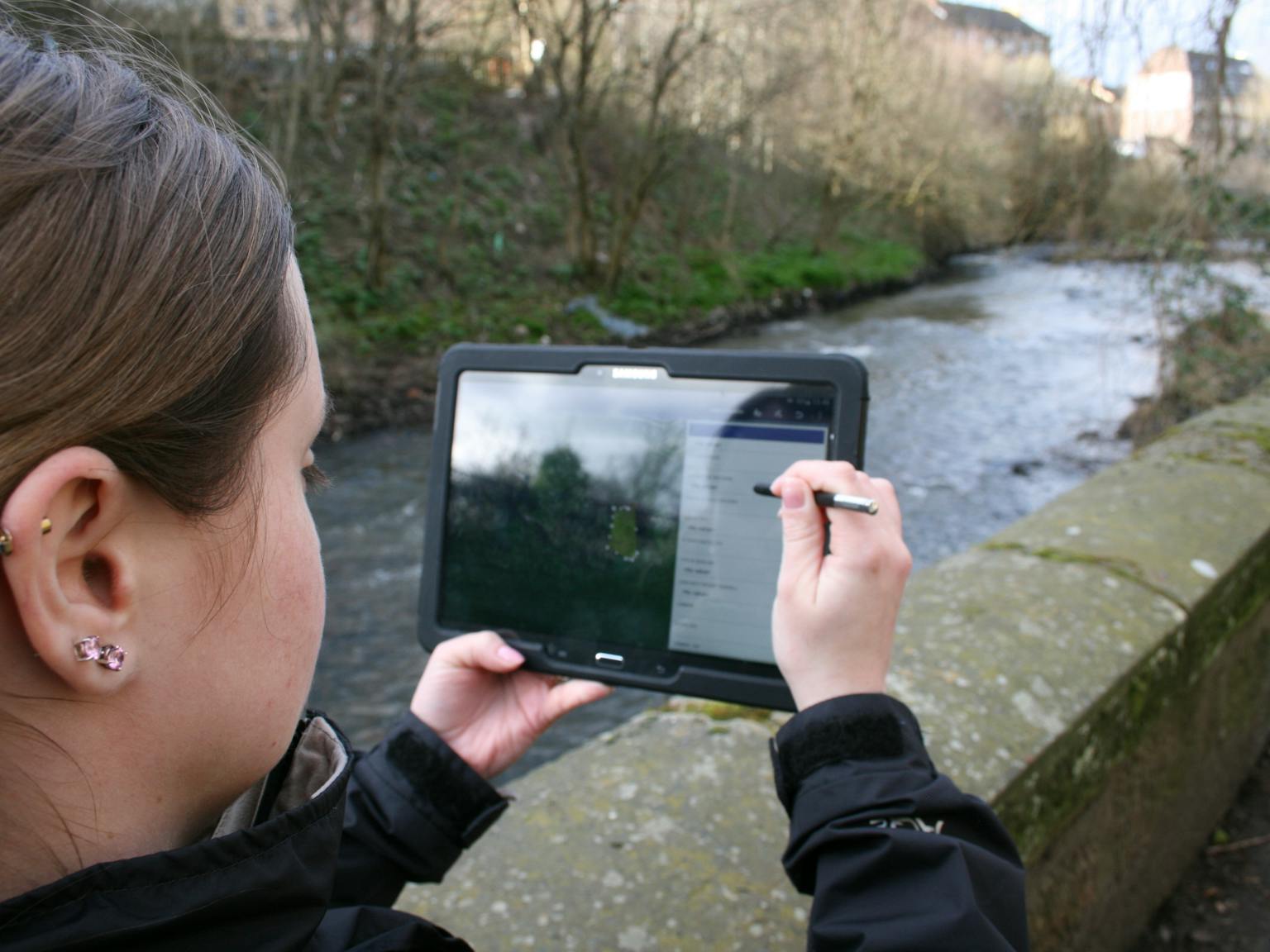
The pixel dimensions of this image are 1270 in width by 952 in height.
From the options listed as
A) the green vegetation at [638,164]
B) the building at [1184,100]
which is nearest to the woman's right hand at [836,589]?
the green vegetation at [638,164]

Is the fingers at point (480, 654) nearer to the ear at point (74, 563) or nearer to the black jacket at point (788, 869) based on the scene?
the black jacket at point (788, 869)

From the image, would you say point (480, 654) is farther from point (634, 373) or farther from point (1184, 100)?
point (1184, 100)

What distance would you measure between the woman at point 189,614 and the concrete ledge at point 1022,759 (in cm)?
40

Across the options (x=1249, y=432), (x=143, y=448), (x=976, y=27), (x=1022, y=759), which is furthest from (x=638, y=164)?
(x=143, y=448)

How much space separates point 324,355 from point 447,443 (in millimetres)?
10164

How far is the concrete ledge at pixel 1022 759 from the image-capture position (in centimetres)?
147

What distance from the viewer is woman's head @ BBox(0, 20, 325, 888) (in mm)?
724

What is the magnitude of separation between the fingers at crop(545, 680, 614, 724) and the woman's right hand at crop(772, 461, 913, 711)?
0.41 m

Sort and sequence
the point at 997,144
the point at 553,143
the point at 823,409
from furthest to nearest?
the point at 997,144
the point at 553,143
the point at 823,409

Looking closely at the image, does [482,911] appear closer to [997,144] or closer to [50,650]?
[50,650]

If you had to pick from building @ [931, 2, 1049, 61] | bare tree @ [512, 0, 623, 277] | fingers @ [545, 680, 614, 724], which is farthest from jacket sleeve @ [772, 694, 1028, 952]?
building @ [931, 2, 1049, 61]

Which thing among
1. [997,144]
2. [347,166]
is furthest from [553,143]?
[997,144]

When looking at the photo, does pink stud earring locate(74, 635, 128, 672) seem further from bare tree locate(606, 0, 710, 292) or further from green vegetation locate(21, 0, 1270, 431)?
bare tree locate(606, 0, 710, 292)

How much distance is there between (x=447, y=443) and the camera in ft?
5.39
